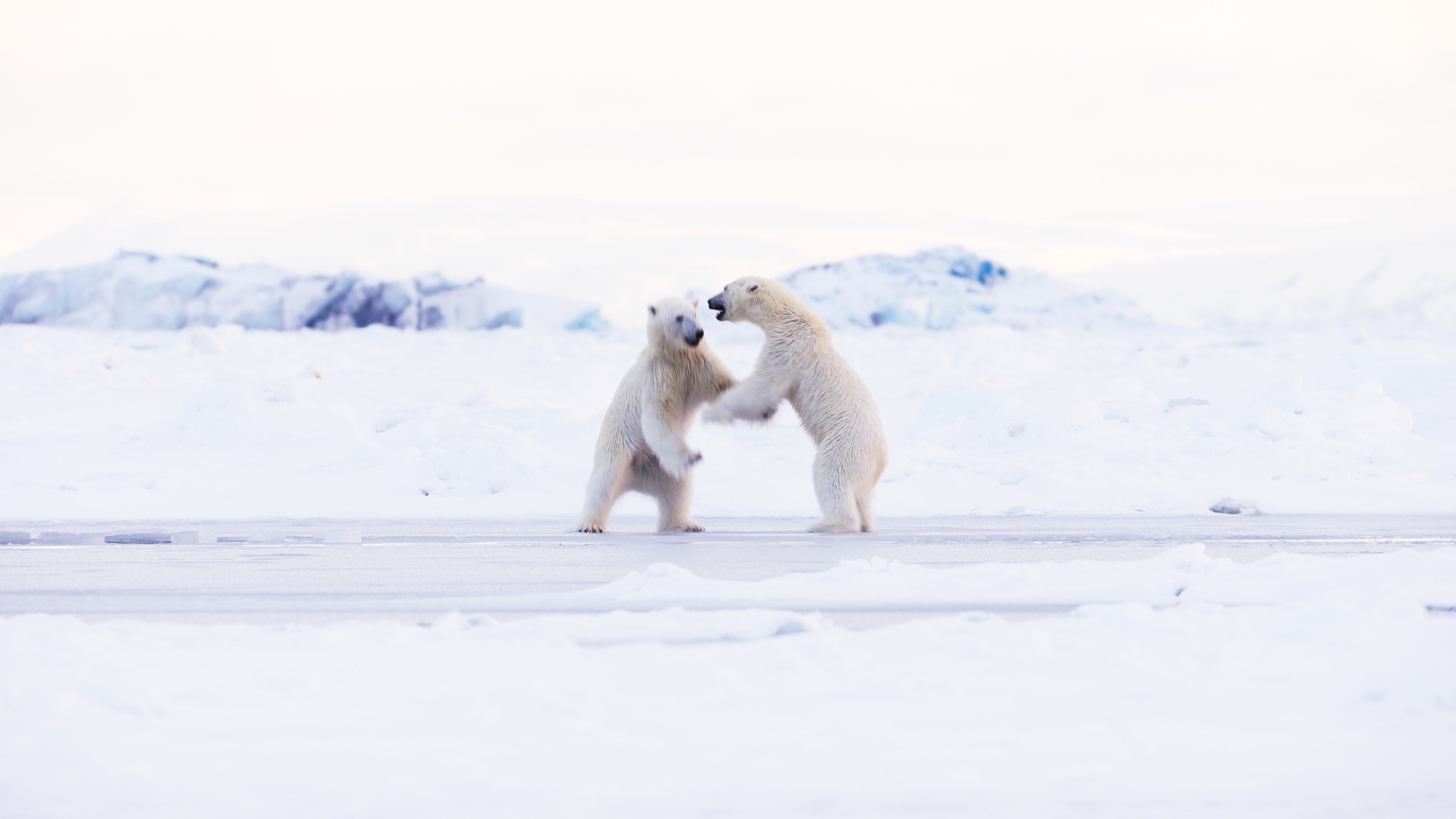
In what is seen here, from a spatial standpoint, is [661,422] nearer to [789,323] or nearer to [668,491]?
[668,491]

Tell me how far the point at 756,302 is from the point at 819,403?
0.54m

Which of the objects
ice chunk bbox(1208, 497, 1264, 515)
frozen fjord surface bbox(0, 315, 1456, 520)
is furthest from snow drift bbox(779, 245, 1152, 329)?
ice chunk bbox(1208, 497, 1264, 515)

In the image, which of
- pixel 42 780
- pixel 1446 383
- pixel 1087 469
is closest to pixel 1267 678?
pixel 42 780

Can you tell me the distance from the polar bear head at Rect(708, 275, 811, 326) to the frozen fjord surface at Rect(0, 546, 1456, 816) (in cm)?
275

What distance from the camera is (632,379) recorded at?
19.4 feet

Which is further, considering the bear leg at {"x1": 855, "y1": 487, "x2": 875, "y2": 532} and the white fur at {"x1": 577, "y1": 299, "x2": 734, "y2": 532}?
the bear leg at {"x1": 855, "y1": 487, "x2": 875, "y2": 532}

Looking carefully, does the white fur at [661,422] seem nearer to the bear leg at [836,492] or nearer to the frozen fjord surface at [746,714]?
the bear leg at [836,492]

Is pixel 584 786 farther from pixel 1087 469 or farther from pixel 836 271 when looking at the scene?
pixel 836 271

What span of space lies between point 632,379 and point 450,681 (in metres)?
3.48

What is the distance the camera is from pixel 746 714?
7.48ft

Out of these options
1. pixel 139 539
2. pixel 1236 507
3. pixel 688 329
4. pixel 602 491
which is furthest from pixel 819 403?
pixel 1236 507

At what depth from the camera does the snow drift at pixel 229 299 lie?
866 inches

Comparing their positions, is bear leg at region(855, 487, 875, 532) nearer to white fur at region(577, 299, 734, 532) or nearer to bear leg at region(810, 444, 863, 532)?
bear leg at region(810, 444, 863, 532)

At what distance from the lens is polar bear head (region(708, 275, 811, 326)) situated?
19.2 feet
